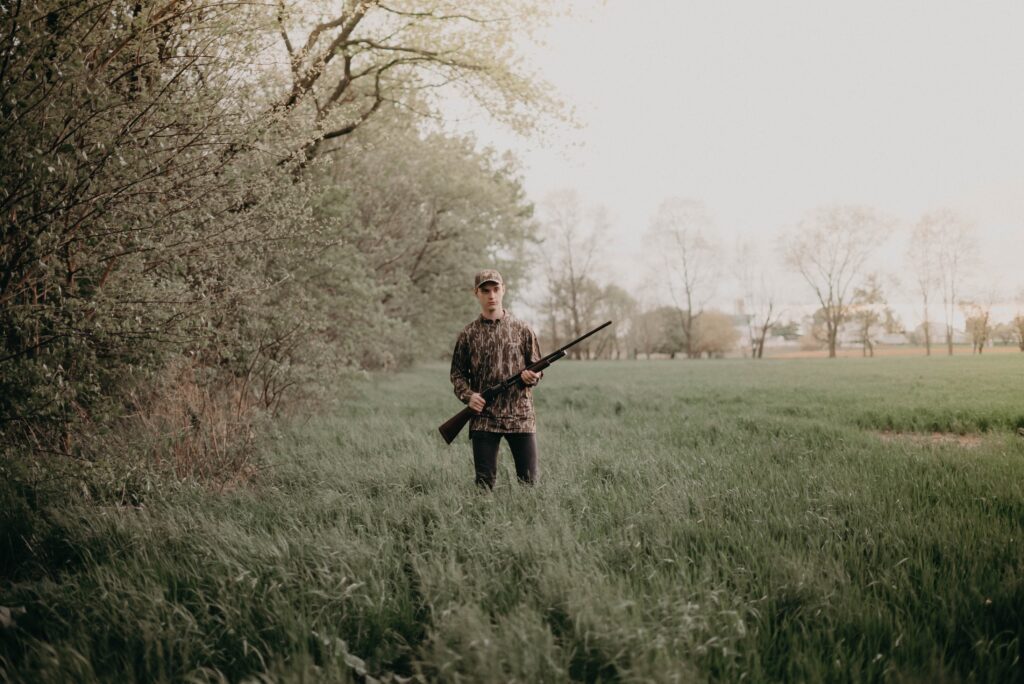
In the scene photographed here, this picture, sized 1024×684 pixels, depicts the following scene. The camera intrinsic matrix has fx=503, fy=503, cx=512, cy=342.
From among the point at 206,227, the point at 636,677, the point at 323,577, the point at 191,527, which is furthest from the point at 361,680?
the point at 206,227

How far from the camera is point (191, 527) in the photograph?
4.20m

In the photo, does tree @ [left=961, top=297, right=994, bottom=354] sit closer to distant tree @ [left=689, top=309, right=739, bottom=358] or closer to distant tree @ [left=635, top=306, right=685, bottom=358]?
distant tree @ [left=635, top=306, right=685, bottom=358]

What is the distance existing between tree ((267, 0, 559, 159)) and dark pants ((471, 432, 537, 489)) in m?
6.55

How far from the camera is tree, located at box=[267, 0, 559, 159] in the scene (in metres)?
9.57

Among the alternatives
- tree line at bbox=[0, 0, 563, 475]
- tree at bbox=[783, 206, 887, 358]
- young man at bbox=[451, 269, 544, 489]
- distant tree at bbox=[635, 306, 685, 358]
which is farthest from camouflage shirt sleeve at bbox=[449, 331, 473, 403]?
distant tree at bbox=[635, 306, 685, 358]

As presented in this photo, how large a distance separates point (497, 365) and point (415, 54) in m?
9.49

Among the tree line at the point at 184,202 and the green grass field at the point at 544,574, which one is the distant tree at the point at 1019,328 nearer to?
the green grass field at the point at 544,574

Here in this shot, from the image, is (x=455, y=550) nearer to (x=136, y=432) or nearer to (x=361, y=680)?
(x=361, y=680)

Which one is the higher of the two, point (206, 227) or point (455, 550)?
point (206, 227)

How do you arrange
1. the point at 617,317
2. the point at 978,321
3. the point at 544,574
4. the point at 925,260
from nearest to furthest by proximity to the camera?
the point at 544,574 → the point at 978,321 → the point at 925,260 → the point at 617,317

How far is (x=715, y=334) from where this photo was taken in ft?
247

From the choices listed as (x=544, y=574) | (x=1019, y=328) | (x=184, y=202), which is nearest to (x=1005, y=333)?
(x=1019, y=328)

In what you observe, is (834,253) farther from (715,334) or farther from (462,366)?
(462,366)

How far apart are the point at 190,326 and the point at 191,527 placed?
74.2 inches
